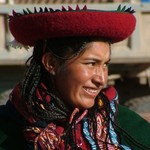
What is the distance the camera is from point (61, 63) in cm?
338

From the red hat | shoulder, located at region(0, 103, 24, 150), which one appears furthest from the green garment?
the red hat

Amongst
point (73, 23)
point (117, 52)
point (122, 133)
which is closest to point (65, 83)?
point (73, 23)

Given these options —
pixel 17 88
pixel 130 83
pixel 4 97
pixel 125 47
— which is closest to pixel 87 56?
pixel 17 88

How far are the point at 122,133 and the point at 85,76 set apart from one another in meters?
0.35

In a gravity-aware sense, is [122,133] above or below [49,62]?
below

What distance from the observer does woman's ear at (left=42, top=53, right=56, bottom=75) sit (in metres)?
3.42

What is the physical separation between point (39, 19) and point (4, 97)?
11.7 feet

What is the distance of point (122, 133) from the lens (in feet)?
11.6

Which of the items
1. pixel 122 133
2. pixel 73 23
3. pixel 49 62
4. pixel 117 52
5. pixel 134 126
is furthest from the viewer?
pixel 117 52

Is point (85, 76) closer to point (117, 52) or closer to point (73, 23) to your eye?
point (73, 23)

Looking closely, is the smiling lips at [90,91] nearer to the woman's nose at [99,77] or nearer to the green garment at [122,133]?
the woman's nose at [99,77]

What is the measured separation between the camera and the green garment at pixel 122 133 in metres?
3.42

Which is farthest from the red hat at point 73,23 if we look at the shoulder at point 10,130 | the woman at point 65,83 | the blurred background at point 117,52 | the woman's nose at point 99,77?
the blurred background at point 117,52

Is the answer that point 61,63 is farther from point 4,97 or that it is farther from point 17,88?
point 4,97
